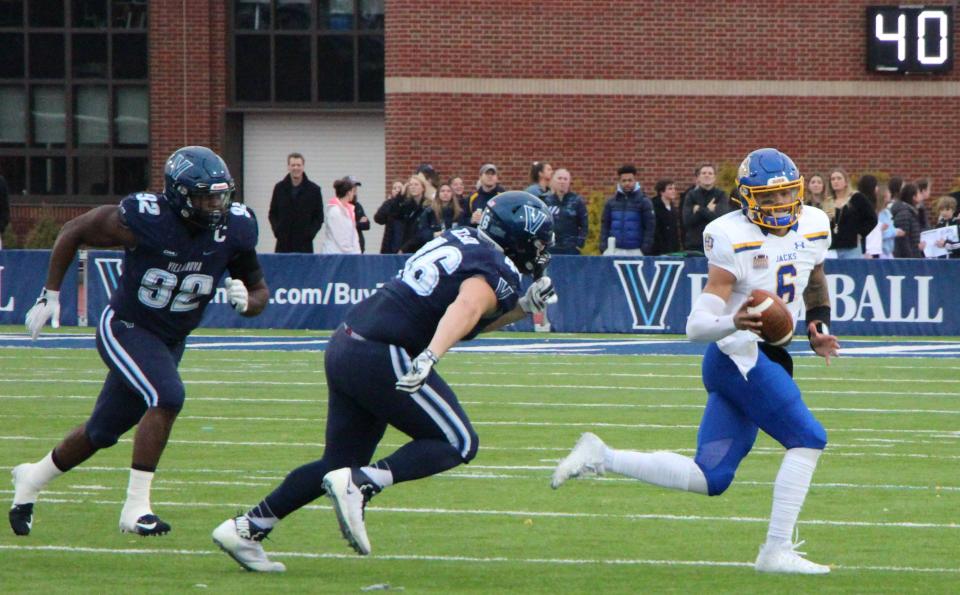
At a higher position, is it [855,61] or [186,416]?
[855,61]

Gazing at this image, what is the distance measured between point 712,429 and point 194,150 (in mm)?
2493

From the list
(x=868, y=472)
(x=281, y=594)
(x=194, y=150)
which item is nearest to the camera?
(x=281, y=594)

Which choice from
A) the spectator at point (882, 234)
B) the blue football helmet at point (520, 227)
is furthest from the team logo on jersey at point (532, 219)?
the spectator at point (882, 234)

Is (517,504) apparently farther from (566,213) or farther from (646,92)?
(646,92)

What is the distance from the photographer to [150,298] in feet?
23.9

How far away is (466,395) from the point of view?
518 inches

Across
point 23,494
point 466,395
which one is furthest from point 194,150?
point 466,395

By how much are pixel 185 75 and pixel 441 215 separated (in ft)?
39.1

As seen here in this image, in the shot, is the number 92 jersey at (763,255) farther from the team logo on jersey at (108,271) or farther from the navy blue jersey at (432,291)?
the team logo on jersey at (108,271)

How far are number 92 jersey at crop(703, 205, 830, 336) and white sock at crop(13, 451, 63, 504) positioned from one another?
296cm

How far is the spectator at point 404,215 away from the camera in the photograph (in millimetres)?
19312

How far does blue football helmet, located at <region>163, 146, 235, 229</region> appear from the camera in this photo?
708 centimetres

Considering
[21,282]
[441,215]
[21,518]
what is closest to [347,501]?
[21,518]

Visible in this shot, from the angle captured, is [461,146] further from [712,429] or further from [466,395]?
[712,429]
